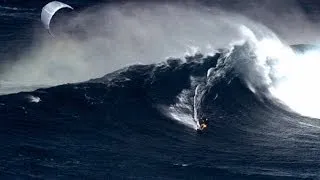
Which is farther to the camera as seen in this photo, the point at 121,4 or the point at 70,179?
the point at 121,4

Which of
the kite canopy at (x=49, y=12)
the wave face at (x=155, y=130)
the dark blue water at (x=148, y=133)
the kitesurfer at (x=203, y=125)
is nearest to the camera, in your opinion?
the dark blue water at (x=148, y=133)

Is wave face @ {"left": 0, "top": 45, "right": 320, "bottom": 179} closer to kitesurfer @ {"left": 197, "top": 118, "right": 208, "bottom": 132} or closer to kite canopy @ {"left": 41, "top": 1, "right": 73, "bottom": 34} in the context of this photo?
kitesurfer @ {"left": 197, "top": 118, "right": 208, "bottom": 132}

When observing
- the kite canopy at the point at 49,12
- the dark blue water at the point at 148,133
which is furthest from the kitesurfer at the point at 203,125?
the kite canopy at the point at 49,12

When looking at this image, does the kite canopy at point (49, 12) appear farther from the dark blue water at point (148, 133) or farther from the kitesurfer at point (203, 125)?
the kitesurfer at point (203, 125)

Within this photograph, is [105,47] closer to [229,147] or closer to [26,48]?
[26,48]

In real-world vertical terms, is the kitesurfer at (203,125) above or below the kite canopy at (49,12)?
below

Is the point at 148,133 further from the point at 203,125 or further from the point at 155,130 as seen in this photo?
the point at 203,125

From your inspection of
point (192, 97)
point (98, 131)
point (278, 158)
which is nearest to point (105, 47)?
point (192, 97)

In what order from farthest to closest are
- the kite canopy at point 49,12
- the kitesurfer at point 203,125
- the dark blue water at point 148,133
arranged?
the kite canopy at point 49,12, the kitesurfer at point 203,125, the dark blue water at point 148,133

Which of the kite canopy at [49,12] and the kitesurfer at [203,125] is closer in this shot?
the kitesurfer at [203,125]
